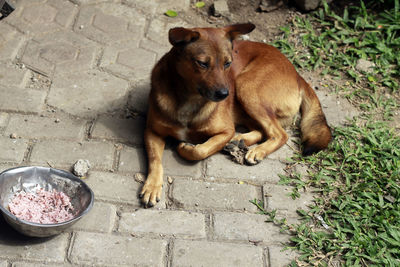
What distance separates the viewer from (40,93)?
4535 millimetres

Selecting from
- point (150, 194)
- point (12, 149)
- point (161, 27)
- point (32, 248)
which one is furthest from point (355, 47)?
point (32, 248)

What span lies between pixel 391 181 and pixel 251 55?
1.66m

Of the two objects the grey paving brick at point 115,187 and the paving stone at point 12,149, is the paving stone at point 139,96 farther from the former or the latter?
the paving stone at point 12,149

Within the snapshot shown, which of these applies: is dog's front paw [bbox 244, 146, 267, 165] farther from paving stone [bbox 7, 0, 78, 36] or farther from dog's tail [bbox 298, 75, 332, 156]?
paving stone [bbox 7, 0, 78, 36]

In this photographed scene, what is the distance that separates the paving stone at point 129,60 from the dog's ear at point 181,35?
1330 millimetres

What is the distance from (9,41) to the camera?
16.4ft

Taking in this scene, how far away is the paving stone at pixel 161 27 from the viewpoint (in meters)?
5.32

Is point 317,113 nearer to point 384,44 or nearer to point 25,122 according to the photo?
point 384,44

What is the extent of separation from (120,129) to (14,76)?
118cm

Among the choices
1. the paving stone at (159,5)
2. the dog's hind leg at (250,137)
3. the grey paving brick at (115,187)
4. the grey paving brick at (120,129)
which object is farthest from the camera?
the paving stone at (159,5)

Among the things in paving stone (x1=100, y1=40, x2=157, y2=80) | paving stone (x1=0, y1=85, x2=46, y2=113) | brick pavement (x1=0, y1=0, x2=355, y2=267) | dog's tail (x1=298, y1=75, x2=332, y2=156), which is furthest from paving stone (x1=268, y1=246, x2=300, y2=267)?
paving stone (x1=0, y1=85, x2=46, y2=113)

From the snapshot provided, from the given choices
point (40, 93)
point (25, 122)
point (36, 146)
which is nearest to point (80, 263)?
point (36, 146)

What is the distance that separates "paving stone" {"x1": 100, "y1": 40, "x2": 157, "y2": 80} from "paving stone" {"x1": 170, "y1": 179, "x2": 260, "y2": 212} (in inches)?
55.7

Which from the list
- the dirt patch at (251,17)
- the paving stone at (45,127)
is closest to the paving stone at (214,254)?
the paving stone at (45,127)
